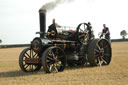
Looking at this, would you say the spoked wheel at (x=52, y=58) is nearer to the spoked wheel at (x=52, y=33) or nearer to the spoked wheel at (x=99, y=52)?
the spoked wheel at (x=52, y=33)

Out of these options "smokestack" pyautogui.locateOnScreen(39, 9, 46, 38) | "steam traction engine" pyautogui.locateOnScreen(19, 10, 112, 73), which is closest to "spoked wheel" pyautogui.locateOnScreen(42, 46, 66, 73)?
"steam traction engine" pyautogui.locateOnScreen(19, 10, 112, 73)

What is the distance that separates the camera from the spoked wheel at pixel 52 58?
8.10 metres

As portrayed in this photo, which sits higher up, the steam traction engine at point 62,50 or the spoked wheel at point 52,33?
the spoked wheel at point 52,33

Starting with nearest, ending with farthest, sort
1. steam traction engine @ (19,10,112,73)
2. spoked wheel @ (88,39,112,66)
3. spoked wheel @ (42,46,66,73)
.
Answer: spoked wheel @ (42,46,66,73) → steam traction engine @ (19,10,112,73) → spoked wheel @ (88,39,112,66)

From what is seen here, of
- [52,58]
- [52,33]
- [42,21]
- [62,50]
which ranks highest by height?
[42,21]

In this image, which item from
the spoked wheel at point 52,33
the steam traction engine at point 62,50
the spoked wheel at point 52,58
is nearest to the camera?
the spoked wheel at point 52,58

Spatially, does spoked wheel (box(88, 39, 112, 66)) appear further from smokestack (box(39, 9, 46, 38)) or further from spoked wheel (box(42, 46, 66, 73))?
smokestack (box(39, 9, 46, 38))

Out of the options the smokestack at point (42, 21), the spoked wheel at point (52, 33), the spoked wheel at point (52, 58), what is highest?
the smokestack at point (42, 21)

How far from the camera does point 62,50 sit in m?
8.87

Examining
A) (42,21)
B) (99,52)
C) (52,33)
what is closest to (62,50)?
(52,33)

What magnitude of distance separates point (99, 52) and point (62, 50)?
7.80ft

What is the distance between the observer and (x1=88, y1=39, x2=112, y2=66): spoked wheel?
10.0 m

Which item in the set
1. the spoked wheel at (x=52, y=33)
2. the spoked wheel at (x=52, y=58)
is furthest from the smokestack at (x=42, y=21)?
the spoked wheel at (x=52, y=58)

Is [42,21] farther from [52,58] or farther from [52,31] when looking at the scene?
[52,58]
